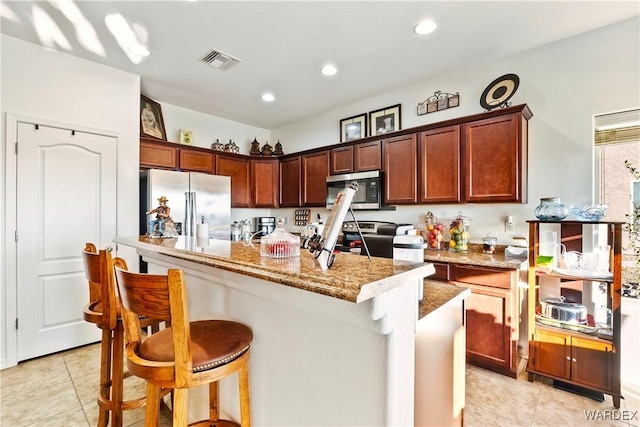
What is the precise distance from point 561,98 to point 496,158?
2.44 feet

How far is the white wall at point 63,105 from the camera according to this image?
2.50 metres

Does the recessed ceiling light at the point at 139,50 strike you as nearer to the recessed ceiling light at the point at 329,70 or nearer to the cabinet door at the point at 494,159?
the recessed ceiling light at the point at 329,70

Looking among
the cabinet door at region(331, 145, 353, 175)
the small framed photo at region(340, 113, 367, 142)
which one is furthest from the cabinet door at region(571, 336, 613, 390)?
the small framed photo at region(340, 113, 367, 142)

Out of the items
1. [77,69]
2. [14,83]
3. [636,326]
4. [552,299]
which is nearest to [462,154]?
[552,299]

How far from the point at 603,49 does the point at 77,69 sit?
4649 mm

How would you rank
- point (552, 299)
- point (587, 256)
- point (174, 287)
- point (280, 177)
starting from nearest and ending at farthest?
point (174, 287), point (587, 256), point (552, 299), point (280, 177)

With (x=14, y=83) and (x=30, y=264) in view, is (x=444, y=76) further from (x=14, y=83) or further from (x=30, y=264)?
(x=30, y=264)

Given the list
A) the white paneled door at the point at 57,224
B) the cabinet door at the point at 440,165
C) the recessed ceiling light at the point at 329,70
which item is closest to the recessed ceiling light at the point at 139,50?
the white paneled door at the point at 57,224

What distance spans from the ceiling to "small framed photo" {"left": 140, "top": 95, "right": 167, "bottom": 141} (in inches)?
14.2

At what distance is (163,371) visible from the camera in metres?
0.96

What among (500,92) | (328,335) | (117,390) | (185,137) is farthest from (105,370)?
(500,92)

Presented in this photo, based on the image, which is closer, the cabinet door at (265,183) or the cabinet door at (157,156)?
the cabinet door at (157,156)

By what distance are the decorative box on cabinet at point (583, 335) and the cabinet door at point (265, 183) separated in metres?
3.37

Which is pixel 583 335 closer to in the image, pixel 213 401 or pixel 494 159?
pixel 494 159
